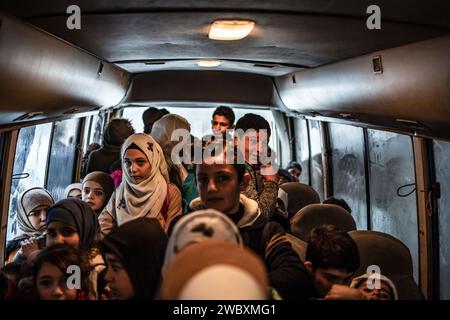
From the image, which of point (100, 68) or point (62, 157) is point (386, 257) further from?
point (62, 157)

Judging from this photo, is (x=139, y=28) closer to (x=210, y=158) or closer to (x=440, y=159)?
(x=210, y=158)

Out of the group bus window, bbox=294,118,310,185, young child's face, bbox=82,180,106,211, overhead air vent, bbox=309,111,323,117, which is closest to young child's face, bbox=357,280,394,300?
young child's face, bbox=82,180,106,211

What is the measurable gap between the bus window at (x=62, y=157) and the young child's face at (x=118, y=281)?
3.82m

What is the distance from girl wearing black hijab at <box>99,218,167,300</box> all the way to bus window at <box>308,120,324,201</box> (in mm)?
5065

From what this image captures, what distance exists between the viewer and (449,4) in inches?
91.9

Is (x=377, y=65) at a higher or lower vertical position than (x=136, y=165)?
higher

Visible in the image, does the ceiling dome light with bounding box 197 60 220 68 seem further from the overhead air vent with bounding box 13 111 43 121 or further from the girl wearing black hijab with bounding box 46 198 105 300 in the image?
the girl wearing black hijab with bounding box 46 198 105 300

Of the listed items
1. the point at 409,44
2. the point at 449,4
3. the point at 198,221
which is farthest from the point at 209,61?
the point at 198,221

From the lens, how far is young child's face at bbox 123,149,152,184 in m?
2.99

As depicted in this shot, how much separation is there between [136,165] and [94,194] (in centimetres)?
61

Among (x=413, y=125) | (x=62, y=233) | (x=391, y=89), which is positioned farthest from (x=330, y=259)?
(x=413, y=125)

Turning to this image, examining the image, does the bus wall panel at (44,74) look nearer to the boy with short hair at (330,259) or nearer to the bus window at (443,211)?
the boy with short hair at (330,259)

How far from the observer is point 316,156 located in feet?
22.5
